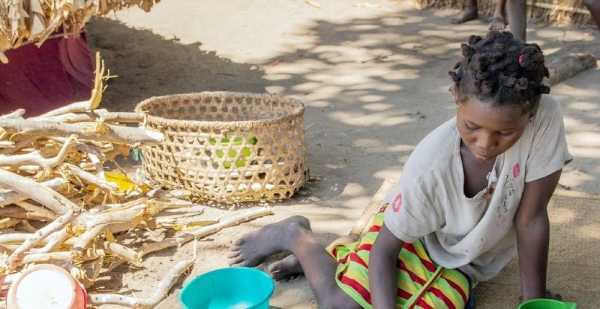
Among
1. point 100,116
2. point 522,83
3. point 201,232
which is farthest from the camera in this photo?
point 100,116

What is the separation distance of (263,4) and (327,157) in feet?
11.3

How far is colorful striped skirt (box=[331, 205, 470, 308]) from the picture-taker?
78.7 inches

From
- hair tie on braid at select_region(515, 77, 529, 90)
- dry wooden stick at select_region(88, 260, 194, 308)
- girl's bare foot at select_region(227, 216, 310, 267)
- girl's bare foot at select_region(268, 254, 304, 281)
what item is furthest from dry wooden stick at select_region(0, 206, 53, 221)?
hair tie on braid at select_region(515, 77, 529, 90)

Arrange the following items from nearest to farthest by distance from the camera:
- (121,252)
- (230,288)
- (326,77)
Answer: (230,288), (121,252), (326,77)

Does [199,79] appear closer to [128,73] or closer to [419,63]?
[128,73]

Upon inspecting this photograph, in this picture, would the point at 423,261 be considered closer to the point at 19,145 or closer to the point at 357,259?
the point at 357,259

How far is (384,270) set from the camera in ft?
6.32

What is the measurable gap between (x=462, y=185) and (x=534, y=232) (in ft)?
0.81

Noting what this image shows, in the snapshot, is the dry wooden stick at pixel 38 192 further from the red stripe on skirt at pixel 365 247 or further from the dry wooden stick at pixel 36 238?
the red stripe on skirt at pixel 365 247

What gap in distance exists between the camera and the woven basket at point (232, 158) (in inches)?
114

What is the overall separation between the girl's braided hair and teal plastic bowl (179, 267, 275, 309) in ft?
2.77

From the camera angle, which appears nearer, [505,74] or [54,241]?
[505,74]

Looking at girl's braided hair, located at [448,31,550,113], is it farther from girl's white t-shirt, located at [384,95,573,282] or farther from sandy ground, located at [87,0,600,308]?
sandy ground, located at [87,0,600,308]

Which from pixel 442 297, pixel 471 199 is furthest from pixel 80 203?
pixel 471 199
